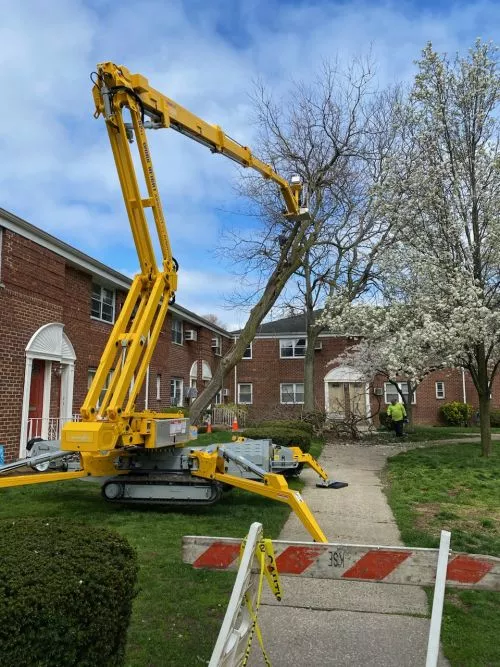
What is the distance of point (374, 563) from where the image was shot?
320cm

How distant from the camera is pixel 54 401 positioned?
13.9 meters

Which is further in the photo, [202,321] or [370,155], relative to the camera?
[202,321]

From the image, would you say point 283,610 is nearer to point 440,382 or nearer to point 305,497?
point 305,497

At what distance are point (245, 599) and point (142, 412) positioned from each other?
4647mm

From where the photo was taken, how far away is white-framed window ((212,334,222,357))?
1159 inches

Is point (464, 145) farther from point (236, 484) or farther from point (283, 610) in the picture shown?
point (283, 610)

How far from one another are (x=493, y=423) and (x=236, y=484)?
80.3 feet

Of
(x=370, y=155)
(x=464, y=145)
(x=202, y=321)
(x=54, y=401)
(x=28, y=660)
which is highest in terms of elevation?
(x=370, y=155)

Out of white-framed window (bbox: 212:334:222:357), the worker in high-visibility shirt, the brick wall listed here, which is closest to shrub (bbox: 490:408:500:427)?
the brick wall

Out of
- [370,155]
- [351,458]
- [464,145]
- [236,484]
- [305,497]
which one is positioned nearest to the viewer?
[236,484]

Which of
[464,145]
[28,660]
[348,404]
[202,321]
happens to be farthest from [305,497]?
[348,404]

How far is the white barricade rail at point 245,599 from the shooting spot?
2.68 metres

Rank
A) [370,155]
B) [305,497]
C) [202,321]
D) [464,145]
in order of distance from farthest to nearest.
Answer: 1. [202,321]
2. [370,155]
3. [464,145]
4. [305,497]

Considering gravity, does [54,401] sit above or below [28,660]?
above
